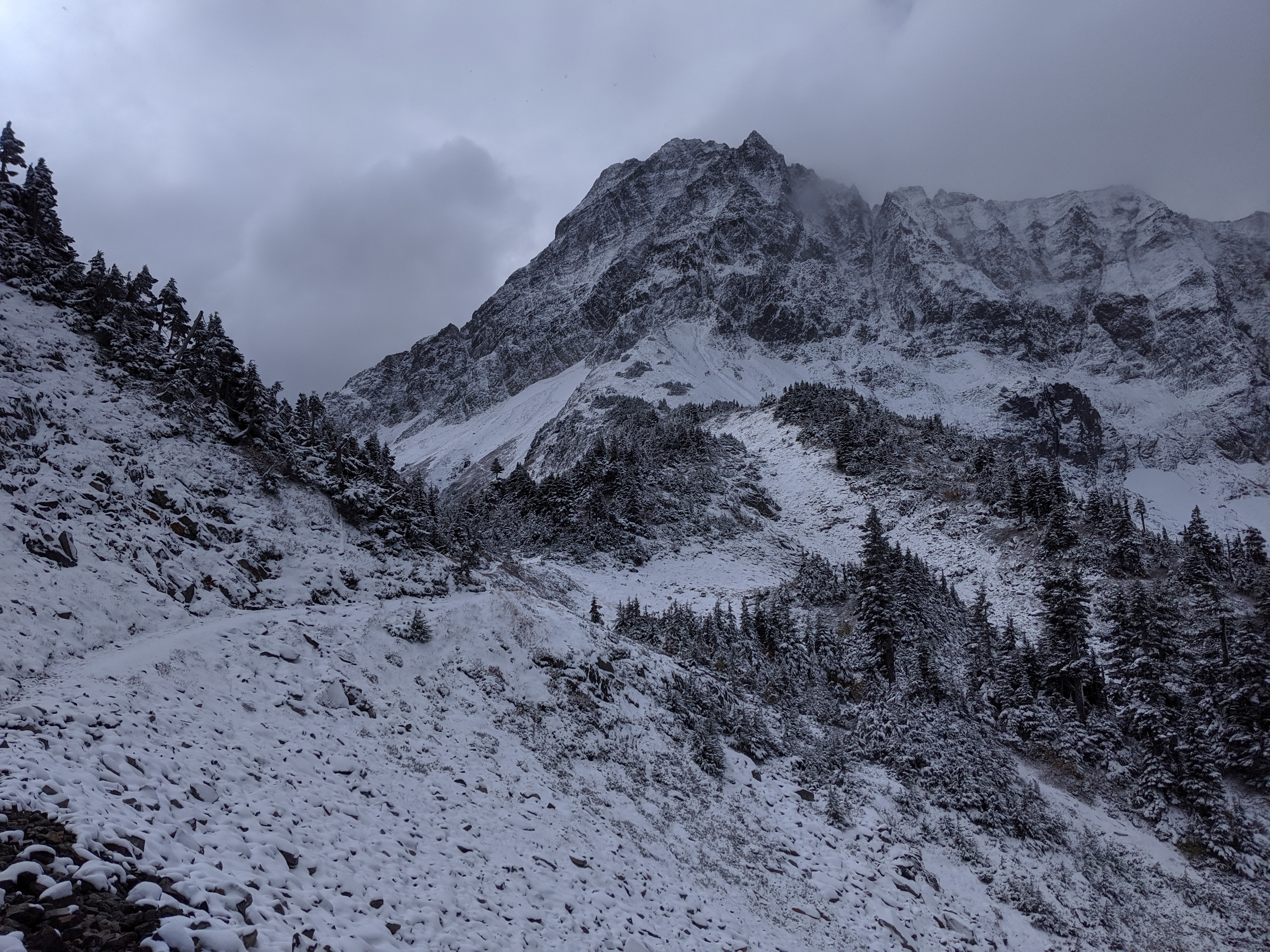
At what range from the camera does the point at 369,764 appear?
13.8 meters

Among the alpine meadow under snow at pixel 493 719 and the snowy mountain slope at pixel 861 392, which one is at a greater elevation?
the snowy mountain slope at pixel 861 392

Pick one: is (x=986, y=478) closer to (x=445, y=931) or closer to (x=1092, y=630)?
(x=1092, y=630)

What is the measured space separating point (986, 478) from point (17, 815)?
81550 mm

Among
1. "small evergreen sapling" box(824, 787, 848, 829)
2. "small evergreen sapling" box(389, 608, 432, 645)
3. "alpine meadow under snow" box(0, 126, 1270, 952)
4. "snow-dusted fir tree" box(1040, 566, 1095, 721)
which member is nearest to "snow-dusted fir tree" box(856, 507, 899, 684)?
"alpine meadow under snow" box(0, 126, 1270, 952)

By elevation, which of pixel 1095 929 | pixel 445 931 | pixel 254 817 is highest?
pixel 254 817

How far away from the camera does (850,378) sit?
193125mm

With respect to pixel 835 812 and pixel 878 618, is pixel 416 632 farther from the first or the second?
pixel 878 618

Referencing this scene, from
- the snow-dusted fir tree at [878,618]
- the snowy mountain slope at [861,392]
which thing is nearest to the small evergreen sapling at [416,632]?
the snow-dusted fir tree at [878,618]

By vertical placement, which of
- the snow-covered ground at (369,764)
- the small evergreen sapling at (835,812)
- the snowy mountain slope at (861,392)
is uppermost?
the snowy mountain slope at (861,392)

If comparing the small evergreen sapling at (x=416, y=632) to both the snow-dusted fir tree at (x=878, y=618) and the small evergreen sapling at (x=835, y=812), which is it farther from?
the snow-dusted fir tree at (x=878, y=618)

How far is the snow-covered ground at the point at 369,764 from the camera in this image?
960 cm

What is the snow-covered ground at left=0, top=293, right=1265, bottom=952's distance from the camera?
9.60 m

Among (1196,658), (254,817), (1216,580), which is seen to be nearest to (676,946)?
(254,817)

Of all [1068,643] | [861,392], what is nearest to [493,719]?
[1068,643]
